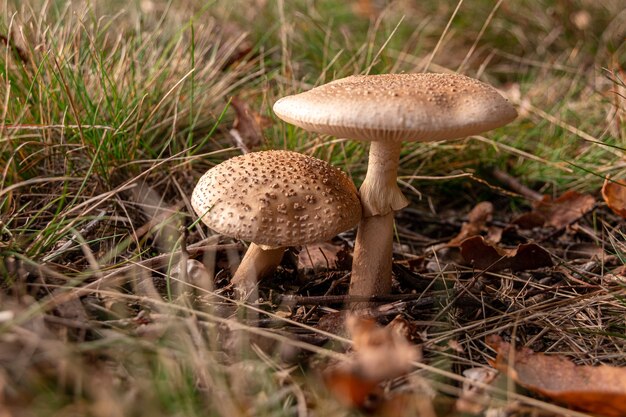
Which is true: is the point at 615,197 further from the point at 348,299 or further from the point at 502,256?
the point at 348,299

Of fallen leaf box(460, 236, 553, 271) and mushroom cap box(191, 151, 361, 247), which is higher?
mushroom cap box(191, 151, 361, 247)

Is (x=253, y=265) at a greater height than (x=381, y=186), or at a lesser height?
lesser

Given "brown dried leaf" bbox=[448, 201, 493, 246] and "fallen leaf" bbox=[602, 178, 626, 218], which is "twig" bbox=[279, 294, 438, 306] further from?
"fallen leaf" bbox=[602, 178, 626, 218]

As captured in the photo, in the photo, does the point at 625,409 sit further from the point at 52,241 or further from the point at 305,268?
the point at 52,241

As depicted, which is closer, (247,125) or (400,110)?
(400,110)

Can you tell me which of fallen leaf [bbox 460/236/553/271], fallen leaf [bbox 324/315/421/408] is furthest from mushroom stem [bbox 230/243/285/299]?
fallen leaf [bbox 460/236/553/271]

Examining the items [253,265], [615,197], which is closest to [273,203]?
[253,265]

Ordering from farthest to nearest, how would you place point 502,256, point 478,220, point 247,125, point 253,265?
1. point 247,125
2. point 478,220
3. point 502,256
4. point 253,265
